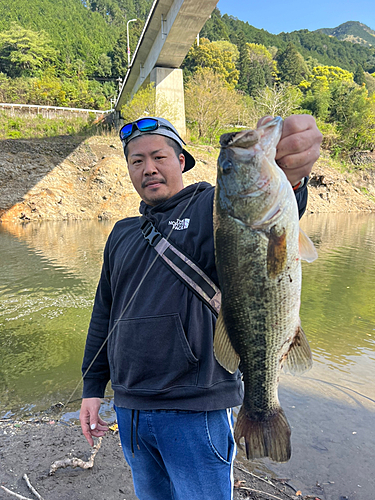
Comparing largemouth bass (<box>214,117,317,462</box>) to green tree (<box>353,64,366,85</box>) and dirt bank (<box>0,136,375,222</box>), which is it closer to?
dirt bank (<box>0,136,375,222</box>)

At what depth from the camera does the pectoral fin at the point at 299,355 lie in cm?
173

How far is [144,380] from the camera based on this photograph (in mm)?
1777

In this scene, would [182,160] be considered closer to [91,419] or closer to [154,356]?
[154,356]

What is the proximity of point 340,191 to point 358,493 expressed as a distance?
39.0 meters

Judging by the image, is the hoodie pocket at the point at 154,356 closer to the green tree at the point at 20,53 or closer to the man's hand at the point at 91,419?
the man's hand at the point at 91,419

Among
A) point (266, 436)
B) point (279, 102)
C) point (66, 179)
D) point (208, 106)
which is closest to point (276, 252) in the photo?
point (266, 436)

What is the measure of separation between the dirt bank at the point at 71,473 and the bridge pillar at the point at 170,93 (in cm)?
2579

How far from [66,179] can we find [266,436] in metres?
27.8

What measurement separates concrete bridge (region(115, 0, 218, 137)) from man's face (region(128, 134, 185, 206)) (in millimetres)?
15007

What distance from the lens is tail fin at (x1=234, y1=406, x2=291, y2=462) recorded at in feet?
5.40

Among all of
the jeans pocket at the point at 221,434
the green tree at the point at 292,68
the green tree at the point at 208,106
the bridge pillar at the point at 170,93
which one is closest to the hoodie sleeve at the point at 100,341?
the jeans pocket at the point at 221,434

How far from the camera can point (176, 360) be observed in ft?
5.58

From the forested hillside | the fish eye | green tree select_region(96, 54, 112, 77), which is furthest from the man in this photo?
green tree select_region(96, 54, 112, 77)

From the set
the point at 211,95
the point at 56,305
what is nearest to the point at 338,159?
the point at 211,95
